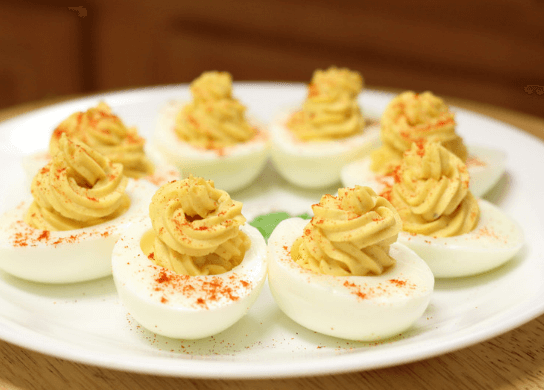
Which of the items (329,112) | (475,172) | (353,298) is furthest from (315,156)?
(353,298)

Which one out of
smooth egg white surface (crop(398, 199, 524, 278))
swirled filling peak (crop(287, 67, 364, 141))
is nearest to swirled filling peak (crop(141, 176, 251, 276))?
smooth egg white surface (crop(398, 199, 524, 278))

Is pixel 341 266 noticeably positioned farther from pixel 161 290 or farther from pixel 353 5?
pixel 353 5

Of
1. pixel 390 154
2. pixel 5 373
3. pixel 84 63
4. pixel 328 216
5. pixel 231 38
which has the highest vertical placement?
pixel 328 216

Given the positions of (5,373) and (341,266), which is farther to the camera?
(341,266)

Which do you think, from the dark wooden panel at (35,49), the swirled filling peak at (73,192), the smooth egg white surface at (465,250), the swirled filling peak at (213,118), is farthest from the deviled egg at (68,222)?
the dark wooden panel at (35,49)

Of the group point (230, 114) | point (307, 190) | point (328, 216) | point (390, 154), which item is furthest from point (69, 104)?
point (328, 216)

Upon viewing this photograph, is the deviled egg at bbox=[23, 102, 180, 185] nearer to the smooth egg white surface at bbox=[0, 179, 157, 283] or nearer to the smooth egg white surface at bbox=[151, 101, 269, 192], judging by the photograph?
the smooth egg white surface at bbox=[151, 101, 269, 192]
